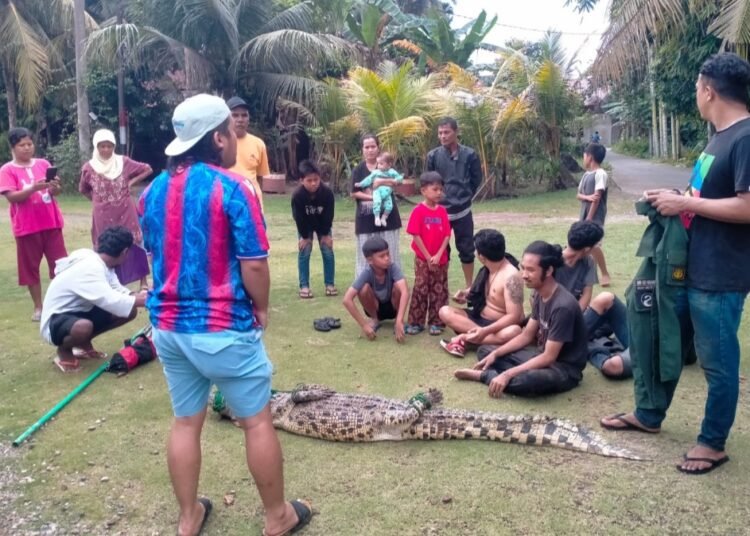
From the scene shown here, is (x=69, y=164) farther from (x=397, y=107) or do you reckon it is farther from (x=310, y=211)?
(x=310, y=211)

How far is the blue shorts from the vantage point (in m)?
2.66

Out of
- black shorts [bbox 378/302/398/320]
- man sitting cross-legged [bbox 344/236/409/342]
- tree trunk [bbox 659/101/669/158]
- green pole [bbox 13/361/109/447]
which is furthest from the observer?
tree trunk [bbox 659/101/669/158]

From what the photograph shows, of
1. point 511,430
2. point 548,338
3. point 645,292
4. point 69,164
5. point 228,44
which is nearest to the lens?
point 645,292

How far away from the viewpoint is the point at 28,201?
20.3 ft

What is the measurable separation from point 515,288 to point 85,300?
9.92ft

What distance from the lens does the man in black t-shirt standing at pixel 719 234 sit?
3111mm

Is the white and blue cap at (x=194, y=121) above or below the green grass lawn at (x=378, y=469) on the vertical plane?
above

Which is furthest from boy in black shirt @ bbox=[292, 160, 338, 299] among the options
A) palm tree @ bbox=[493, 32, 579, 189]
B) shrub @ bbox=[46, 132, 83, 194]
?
shrub @ bbox=[46, 132, 83, 194]

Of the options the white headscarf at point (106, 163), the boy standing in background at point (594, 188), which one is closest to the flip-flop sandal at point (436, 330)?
the boy standing in background at point (594, 188)

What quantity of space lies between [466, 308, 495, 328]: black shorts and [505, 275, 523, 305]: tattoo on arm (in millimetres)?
304

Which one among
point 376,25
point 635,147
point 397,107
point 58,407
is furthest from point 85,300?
point 635,147

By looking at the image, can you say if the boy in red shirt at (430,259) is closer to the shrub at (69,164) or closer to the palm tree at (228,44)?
the palm tree at (228,44)

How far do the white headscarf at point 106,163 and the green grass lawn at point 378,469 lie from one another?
2.02m

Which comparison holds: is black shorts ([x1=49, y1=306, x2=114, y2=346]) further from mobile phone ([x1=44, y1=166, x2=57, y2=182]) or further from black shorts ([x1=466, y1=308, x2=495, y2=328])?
black shorts ([x1=466, y1=308, x2=495, y2=328])
